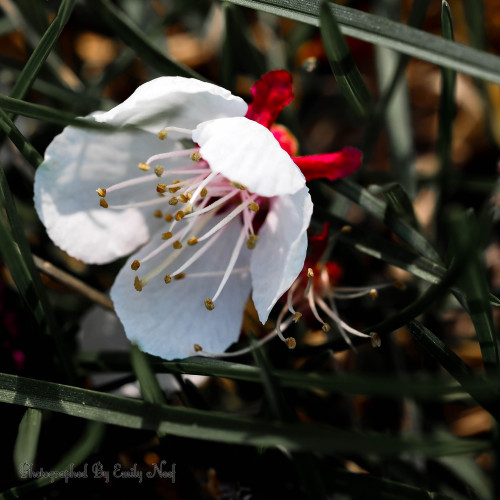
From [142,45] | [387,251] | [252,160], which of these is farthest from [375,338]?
[142,45]

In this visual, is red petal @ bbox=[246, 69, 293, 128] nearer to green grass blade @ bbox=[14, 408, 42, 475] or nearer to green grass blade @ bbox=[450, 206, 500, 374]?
green grass blade @ bbox=[450, 206, 500, 374]

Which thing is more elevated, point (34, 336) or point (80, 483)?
point (34, 336)

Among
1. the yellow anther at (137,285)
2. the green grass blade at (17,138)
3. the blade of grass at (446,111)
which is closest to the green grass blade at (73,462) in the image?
the yellow anther at (137,285)

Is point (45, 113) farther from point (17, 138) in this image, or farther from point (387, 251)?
point (387, 251)

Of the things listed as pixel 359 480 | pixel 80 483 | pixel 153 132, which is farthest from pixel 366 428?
pixel 153 132

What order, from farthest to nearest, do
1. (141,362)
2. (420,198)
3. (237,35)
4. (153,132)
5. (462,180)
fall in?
(420,198) → (462,180) → (237,35) → (153,132) → (141,362)

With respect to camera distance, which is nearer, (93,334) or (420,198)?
(93,334)

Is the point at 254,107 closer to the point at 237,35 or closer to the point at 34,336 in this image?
the point at 237,35
